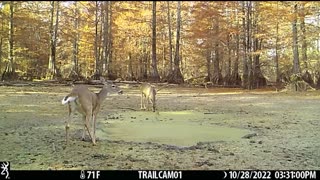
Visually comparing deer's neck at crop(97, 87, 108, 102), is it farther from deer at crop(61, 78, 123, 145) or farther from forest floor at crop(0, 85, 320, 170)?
forest floor at crop(0, 85, 320, 170)

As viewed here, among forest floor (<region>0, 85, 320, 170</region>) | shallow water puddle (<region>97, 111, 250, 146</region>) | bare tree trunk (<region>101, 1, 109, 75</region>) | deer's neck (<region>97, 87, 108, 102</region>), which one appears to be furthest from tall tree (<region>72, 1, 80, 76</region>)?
deer's neck (<region>97, 87, 108, 102</region>)

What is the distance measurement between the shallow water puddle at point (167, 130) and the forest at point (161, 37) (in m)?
11.9

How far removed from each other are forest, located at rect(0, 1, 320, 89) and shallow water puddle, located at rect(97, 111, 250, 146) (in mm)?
11899

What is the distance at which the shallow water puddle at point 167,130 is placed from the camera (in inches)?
224

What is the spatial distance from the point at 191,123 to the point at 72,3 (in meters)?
24.3

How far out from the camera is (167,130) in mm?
6578

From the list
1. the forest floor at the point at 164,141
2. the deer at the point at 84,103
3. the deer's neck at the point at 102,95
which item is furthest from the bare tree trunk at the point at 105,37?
the deer at the point at 84,103

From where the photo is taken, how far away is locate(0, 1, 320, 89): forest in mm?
21234

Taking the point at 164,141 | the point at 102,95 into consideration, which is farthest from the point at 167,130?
the point at 102,95

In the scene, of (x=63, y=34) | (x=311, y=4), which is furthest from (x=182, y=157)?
(x=63, y=34)

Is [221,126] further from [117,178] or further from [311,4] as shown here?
[311,4]

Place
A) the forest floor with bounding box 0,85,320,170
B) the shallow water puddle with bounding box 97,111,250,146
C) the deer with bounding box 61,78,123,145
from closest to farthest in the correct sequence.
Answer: the forest floor with bounding box 0,85,320,170
the deer with bounding box 61,78,123,145
the shallow water puddle with bounding box 97,111,250,146
